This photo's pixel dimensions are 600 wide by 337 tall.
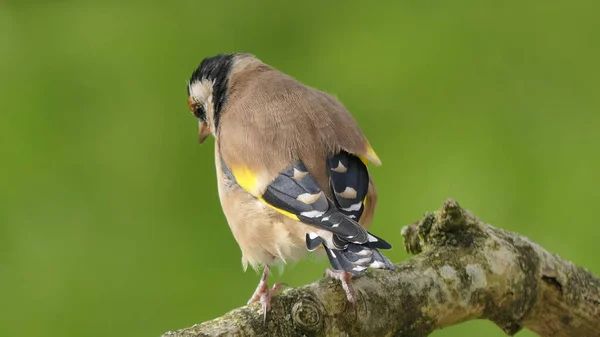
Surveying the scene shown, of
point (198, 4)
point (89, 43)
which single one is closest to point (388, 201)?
point (198, 4)

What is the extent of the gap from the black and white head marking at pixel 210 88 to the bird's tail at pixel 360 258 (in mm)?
838

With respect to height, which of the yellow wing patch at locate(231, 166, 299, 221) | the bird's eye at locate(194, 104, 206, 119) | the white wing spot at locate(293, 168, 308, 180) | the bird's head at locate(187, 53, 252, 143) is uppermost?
the bird's head at locate(187, 53, 252, 143)

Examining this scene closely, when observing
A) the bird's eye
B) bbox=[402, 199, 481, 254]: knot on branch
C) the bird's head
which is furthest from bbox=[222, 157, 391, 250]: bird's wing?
the bird's eye

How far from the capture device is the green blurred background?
379 cm

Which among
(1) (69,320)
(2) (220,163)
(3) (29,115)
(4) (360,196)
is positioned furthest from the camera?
(3) (29,115)

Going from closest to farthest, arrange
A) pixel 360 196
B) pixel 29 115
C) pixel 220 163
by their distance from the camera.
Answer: pixel 360 196 < pixel 220 163 < pixel 29 115

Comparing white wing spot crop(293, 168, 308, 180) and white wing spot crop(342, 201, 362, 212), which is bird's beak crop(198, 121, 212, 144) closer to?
white wing spot crop(293, 168, 308, 180)

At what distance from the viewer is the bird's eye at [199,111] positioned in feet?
9.48

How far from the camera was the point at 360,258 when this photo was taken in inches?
75.7

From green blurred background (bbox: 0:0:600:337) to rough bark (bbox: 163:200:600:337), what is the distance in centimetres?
129

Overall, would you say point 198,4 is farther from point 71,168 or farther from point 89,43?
point 71,168

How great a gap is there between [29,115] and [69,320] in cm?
97

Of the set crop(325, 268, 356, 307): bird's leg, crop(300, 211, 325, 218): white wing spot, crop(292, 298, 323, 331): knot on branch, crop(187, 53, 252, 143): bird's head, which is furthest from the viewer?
crop(187, 53, 252, 143): bird's head

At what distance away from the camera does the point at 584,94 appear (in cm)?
400
